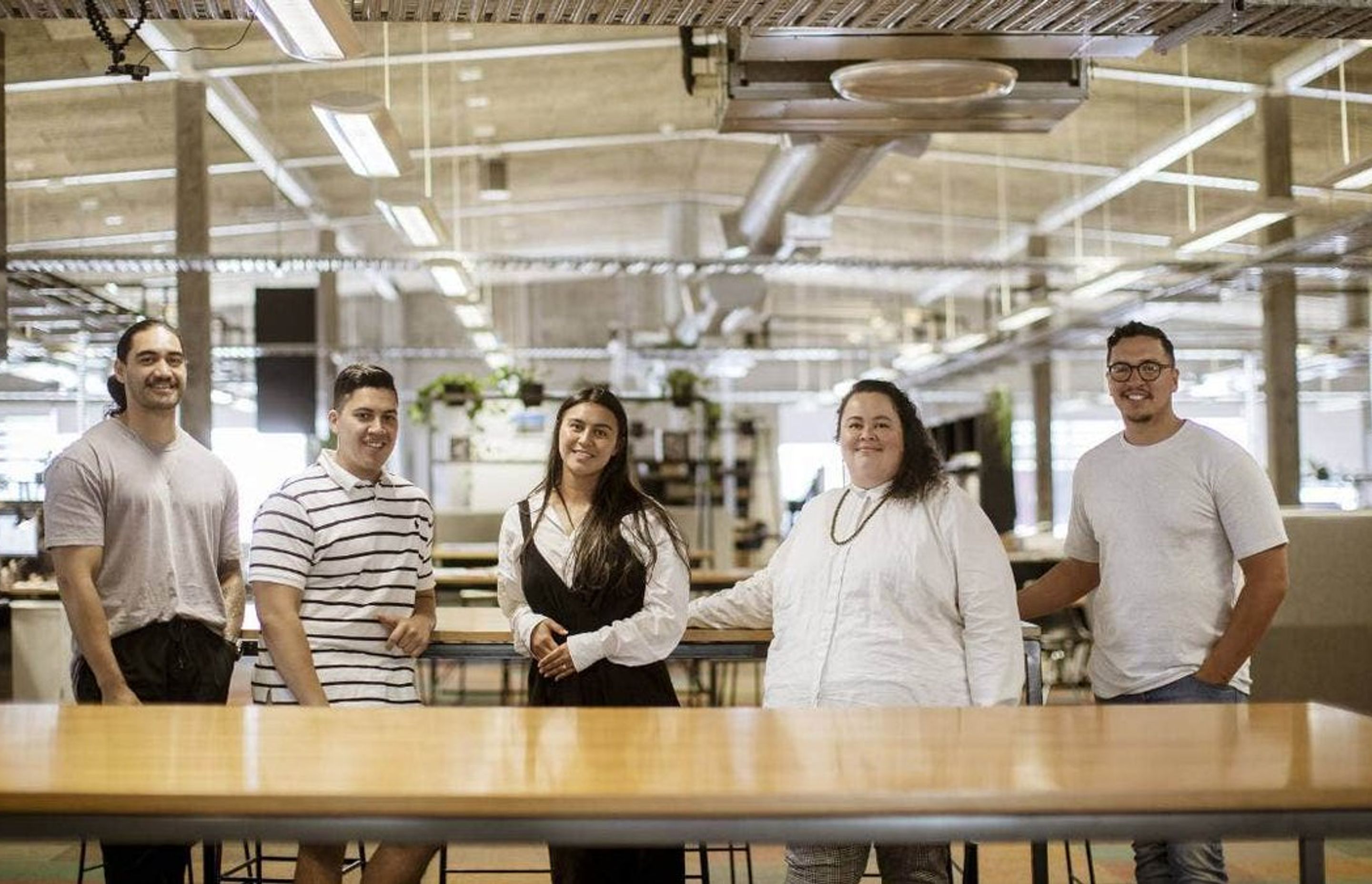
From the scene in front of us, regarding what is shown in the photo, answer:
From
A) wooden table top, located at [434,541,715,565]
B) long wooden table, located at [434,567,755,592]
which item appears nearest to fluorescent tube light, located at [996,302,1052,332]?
wooden table top, located at [434,541,715,565]

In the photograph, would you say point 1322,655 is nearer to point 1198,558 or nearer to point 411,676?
point 1198,558

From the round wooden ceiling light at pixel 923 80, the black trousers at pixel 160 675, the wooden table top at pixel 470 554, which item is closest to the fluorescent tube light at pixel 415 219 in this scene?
the wooden table top at pixel 470 554

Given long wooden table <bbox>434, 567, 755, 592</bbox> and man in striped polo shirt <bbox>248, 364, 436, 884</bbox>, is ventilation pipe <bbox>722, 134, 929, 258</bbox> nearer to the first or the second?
long wooden table <bbox>434, 567, 755, 592</bbox>

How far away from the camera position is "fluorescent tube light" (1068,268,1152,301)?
1140cm

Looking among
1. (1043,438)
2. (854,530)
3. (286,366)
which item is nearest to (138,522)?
(854,530)

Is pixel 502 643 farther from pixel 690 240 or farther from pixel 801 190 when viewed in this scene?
pixel 690 240

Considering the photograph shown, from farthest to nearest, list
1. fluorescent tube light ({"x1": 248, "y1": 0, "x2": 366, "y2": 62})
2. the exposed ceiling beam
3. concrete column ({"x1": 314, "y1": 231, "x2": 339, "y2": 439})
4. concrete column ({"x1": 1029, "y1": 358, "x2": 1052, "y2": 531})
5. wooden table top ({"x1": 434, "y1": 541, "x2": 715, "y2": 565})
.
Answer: concrete column ({"x1": 1029, "y1": 358, "x2": 1052, "y2": 531})
concrete column ({"x1": 314, "y1": 231, "x2": 339, "y2": 439})
the exposed ceiling beam
wooden table top ({"x1": 434, "y1": 541, "x2": 715, "y2": 565})
fluorescent tube light ({"x1": 248, "y1": 0, "x2": 366, "y2": 62})

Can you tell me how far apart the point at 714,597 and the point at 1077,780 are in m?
1.60

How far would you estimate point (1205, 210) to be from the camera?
510 inches

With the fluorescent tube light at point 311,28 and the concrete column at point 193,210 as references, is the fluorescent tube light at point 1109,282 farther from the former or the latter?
the fluorescent tube light at point 311,28

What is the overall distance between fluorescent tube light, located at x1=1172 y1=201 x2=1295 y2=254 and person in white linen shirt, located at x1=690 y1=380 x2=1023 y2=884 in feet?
19.9

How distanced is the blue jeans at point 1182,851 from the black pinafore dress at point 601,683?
103 centimetres

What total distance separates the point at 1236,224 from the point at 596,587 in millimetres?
6668

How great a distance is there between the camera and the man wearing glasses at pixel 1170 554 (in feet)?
10.3
